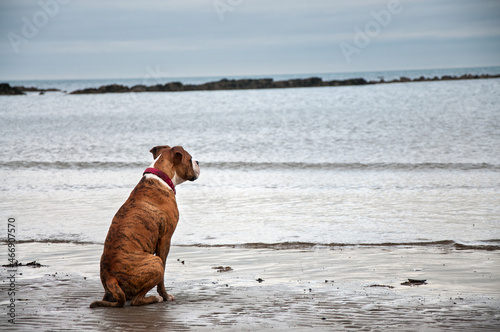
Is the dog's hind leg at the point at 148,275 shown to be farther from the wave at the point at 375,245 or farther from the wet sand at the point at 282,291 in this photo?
the wave at the point at 375,245

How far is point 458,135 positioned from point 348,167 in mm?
10504

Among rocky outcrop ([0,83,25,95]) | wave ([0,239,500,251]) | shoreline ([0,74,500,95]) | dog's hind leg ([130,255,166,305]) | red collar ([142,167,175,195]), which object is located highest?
shoreline ([0,74,500,95])

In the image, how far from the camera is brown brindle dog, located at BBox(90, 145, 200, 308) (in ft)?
17.8

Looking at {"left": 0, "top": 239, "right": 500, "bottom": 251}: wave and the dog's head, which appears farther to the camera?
{"left": 0, "top": 239, "right": 500, "bottom": 251}: wave

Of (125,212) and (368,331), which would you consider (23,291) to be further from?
(368,331)

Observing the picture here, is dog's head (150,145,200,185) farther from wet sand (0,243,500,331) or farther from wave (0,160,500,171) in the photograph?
wave (0,160,500,171)

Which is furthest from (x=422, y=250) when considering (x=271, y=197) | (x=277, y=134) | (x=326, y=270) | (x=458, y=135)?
(x=277, y=134)

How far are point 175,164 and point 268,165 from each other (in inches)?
499

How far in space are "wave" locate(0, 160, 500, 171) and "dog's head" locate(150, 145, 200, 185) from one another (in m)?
11.8

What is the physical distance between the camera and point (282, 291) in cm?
611

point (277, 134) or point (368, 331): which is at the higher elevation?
point (277, 134)

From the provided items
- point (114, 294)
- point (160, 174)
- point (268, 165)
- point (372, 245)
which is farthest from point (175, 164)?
point (268, 165)

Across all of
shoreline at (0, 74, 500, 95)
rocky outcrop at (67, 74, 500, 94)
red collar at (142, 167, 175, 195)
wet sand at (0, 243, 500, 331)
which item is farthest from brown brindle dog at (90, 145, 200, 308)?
rocky outcrop at (67, 74, 500, 94)

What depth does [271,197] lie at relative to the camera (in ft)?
41.9
